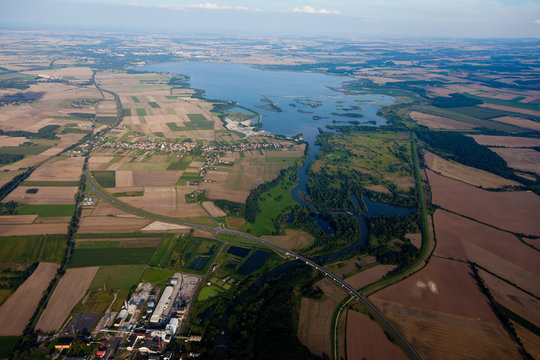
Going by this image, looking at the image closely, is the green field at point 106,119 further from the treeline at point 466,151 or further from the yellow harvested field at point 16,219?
the treeline at point 466,151

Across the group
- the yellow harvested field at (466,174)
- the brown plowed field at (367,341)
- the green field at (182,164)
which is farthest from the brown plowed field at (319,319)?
the yellow harvested field at (466,174)

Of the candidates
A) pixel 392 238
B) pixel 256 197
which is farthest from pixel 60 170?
pixel 392 238

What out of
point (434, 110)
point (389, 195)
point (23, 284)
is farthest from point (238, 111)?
point (23, 284)

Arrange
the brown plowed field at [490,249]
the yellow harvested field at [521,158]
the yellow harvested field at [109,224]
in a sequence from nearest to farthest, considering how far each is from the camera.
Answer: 1. the brown plowed field at [490,249]
2. the yellow harvested field at [109,224]
3. the yellow harvested field at [521,158]

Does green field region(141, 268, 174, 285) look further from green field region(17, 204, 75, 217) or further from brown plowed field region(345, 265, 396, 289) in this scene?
brown plowed field region(345, 265, 396, 289)

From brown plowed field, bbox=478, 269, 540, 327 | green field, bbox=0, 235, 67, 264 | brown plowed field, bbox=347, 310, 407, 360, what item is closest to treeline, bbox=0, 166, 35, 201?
green field, bbox=0, 235, 67, 264

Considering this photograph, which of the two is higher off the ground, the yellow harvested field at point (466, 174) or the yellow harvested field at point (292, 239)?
the yellow harvested field at point (466, 174)

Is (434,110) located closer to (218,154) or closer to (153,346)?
(218,154)
